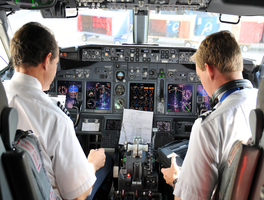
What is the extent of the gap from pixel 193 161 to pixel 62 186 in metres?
0.71

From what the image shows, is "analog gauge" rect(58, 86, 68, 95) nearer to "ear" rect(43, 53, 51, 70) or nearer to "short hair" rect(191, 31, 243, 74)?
"ear" rect(43, 53, 51, 70)

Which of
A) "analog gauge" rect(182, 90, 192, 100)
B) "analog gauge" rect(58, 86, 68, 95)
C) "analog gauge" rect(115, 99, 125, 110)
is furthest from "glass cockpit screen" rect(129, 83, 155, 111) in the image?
"analog gauge" rect(58, 86, 68, 95)

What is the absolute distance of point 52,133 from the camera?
1.18 meters

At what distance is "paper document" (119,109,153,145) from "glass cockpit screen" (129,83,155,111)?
0.59ft

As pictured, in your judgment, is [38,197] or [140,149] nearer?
[38,197]

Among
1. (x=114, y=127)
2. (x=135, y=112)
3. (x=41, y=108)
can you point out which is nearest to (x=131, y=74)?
(x=135, y=112)

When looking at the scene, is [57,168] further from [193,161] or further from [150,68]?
[150,68]

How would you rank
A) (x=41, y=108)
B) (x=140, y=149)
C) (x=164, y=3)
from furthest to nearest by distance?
(x=140, y=149)
(x=164, y=3)
(x=41, y=108)

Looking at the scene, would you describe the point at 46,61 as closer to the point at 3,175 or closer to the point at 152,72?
the point at 3,175

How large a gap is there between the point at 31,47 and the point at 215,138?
1.06 m

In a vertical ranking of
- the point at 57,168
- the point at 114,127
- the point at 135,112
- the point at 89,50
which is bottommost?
the point at 114,127

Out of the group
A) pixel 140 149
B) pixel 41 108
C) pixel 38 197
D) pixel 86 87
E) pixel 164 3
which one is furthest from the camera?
pixel 86 87

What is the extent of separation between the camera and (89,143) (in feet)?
10.8

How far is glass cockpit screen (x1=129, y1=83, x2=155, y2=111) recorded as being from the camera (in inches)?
130
